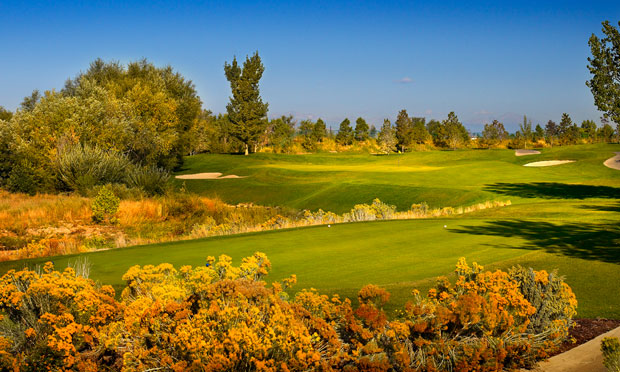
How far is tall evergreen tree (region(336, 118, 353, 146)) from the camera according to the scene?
81.8m

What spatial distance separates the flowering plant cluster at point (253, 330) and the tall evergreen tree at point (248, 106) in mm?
59440

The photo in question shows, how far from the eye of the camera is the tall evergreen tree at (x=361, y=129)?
8275 centimetres

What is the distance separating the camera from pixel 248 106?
65188 millimetres

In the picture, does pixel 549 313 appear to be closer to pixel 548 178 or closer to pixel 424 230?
pixel 424 230

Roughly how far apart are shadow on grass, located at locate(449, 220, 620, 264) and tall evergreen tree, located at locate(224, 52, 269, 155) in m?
51.6

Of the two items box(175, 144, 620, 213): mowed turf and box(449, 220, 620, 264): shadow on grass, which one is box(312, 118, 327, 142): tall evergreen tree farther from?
box(449, 220, 620, 264): shadow on grass

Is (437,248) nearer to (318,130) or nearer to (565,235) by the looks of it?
(565,235)

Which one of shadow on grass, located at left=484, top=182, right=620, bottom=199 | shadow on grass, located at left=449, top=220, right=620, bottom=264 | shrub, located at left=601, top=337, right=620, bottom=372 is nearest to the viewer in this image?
shrub, located at left=601, top=337, right=620, bottom=372

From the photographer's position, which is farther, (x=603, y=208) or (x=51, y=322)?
(x=603, y=208)

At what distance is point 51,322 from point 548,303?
202 inches

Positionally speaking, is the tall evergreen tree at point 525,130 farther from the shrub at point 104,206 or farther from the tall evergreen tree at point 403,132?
the shrub at point 104,206

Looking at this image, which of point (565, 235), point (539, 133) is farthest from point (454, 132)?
point (565, 235)

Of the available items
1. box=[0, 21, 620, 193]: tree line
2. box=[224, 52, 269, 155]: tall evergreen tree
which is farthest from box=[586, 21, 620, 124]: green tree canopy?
box=[224, 52, 269, 155]: tall evergreen tree

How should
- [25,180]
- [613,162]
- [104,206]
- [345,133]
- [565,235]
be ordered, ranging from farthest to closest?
[345,133] < [613,162] < [25,180] < [104,206] < [565,235]
